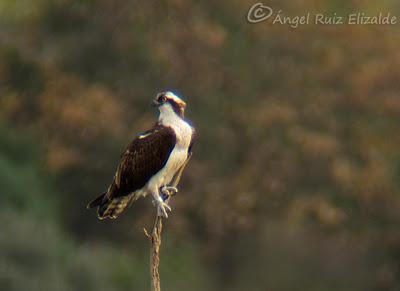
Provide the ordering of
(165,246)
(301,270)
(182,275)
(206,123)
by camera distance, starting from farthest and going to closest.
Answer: (206,123) → (165,246) → (182,275) → (301,270)

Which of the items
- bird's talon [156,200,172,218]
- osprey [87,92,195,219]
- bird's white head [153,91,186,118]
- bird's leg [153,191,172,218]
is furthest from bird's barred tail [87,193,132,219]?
bird's white head [153,91,186,118]

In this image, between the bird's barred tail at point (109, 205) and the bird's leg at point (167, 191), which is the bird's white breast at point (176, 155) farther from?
the bird's barred tail at point (109, 205)

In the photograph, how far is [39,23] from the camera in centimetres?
3131

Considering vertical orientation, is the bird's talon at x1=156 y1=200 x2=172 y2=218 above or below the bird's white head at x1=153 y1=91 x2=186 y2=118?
below

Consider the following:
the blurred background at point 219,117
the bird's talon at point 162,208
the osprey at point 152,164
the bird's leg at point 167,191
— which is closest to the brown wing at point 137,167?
the osprey at point 152,164

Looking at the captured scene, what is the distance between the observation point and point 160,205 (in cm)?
937

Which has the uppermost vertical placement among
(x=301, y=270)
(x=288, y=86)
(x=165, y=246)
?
(x=288, y=86)

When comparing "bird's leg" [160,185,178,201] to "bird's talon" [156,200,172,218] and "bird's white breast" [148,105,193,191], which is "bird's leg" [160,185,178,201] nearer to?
"bird's white breast" [148,105,193,191]

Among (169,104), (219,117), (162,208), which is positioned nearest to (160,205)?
(162,208)

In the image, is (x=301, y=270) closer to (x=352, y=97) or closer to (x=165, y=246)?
(x=165, y=246)

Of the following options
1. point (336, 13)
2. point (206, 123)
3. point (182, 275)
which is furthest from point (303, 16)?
point (182, 275)

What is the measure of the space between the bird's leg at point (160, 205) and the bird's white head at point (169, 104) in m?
0.60

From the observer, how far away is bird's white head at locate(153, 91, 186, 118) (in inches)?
391

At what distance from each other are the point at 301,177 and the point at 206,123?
2186 mm
